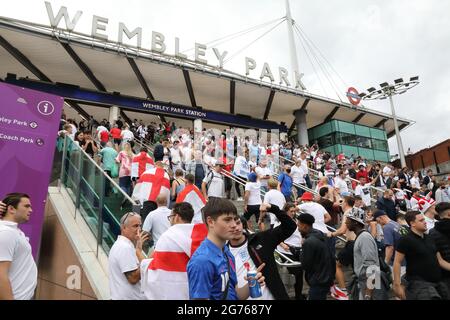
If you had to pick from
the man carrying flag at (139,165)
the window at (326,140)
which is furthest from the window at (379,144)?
the man carrying flag at (139,165)

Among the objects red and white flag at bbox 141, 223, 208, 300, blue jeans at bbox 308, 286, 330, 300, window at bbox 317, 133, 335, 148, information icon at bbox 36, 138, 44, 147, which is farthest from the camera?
window at bbox 317, 133, 335, 148

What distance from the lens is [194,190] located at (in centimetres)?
522

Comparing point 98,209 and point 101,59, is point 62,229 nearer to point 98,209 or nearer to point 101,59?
point 98,209

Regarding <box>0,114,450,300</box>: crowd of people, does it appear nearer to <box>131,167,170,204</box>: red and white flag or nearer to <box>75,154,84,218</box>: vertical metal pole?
<box>131,167,170,204</box>: red and white flag

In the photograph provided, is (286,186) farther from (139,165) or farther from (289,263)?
(139,165)

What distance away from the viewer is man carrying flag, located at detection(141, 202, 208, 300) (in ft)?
7.80

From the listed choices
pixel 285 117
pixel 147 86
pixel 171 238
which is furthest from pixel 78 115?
pixel 171 238

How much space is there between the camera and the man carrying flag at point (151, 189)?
5320 mm

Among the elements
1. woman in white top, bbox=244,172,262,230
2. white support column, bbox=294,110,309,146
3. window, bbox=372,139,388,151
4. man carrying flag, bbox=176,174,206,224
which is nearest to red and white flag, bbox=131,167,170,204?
man carrying flag, bbox=176,174,206,224

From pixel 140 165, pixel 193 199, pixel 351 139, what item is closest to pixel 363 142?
pixel 351 139

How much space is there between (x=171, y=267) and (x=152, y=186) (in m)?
3.16

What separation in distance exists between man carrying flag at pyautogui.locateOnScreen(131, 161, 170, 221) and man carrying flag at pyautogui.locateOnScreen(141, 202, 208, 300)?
279cm

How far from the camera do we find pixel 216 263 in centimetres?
187
